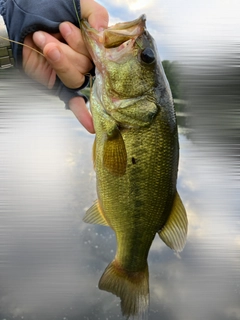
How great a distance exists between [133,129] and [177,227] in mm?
358

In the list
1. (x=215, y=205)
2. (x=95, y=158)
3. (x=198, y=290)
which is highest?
(x=95, y=158)

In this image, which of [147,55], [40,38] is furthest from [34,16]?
[147,55]

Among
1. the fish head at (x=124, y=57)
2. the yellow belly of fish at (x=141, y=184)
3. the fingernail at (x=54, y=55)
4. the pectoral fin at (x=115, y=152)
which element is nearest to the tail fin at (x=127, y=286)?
the yellow belly of fish at (x=141, y=184)

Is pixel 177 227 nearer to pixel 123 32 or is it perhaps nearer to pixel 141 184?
pixel 141 184

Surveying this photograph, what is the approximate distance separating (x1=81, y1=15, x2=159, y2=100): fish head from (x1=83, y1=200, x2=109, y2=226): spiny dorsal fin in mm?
360

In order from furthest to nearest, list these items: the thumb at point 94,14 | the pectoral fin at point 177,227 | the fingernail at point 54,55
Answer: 1. the pectoral fin at point 177,227
2. the thumb at point 94,14
3. the fingernail at point 54,55

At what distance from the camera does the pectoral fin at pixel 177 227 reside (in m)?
1.10

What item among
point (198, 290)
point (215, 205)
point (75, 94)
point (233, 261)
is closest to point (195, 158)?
point (215, 205)

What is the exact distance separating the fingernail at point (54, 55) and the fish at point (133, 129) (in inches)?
3.6

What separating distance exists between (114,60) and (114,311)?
5.71 meters

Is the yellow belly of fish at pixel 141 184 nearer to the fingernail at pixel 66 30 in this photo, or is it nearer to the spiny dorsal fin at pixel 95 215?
the spiny dorsal fin at pixel 95 215

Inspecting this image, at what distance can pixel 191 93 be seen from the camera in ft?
28.7

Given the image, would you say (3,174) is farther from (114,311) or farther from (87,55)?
(87,55)

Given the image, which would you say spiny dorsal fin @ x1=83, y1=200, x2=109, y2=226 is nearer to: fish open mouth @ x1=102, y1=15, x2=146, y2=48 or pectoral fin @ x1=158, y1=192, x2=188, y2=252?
pectoral fin @ x1=158, y1=192, x2=188, y2=252
